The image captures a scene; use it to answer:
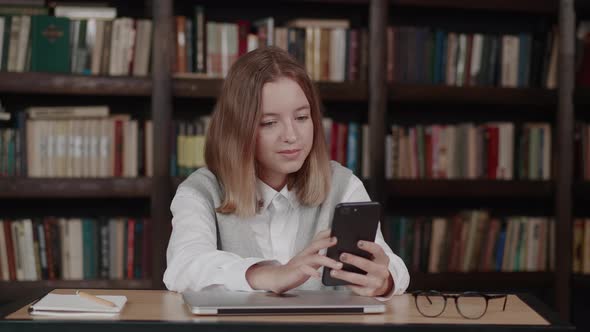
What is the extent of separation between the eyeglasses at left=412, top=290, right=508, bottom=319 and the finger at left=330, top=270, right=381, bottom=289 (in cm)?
7

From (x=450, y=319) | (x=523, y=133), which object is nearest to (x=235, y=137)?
(x=450, y=319)

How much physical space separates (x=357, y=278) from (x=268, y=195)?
1.53 ft

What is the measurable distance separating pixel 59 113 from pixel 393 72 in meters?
1.27

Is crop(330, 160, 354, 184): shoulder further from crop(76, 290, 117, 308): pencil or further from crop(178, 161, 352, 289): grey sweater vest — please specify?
crop(76, 290, 117, 308): pencil

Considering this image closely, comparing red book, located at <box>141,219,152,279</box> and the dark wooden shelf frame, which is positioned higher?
the dark wooden shelf frame

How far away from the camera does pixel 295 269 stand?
126cm

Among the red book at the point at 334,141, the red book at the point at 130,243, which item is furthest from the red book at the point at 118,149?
the red book at the point at 334,141

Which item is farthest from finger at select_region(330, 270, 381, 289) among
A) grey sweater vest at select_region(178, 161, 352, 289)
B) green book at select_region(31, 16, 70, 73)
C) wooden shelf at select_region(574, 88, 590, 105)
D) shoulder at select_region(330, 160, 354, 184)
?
wooden shelf at select_region(574, 88, 590, 105)

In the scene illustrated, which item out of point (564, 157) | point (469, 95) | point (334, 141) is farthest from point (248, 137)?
point (564, 157)

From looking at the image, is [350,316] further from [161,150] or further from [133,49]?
[133,49]

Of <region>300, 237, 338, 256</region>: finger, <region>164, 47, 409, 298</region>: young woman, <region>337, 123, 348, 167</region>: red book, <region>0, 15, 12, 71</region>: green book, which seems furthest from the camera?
<region>337, 123, 348, 167</region>: red book

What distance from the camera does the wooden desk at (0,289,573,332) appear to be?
42.9 inches

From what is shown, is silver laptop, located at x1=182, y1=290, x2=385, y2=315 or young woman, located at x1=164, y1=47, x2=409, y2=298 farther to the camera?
young woman, located at x1=164, y1=47, x2=409, y2=298

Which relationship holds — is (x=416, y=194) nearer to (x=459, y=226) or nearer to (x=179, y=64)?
(x=459, y=226)
